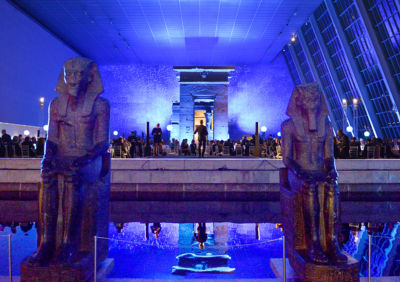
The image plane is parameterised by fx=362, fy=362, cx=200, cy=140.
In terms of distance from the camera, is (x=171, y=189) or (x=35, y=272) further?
(x=171, y=189)

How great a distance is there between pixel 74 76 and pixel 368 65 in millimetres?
21593

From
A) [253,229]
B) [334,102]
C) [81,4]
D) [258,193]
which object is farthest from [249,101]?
[253,229]

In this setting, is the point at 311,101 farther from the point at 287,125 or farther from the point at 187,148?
the point at 187,148

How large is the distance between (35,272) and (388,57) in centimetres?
2082

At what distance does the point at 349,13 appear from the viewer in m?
21.2

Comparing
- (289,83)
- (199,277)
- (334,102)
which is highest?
(289,83)

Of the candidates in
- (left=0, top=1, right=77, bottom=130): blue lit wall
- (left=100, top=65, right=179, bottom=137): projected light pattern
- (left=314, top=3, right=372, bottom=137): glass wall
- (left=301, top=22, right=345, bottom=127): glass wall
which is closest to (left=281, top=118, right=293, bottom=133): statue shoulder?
(left=0, top=1, right=77, bottom=130): blue lit wall

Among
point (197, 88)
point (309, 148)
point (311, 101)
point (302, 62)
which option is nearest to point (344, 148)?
point (309, 148)

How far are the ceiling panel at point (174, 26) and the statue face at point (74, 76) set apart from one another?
51.3 feet

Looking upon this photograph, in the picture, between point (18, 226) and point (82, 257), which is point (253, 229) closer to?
point (82, 257)

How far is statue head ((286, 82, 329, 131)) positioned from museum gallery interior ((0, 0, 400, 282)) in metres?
0.01

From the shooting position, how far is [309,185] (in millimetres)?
3273

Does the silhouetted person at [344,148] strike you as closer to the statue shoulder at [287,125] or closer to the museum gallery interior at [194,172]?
the museum gallery interior at [194,172]

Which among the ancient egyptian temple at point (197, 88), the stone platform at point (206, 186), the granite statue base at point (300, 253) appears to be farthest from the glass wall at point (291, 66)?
the granite statue base at point (300, 253)
